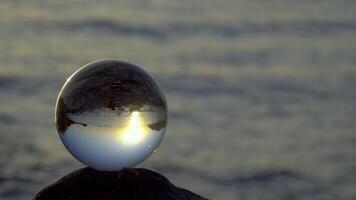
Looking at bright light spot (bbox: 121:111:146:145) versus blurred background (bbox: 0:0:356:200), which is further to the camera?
blurred background (bbox: 0:0:356:200)

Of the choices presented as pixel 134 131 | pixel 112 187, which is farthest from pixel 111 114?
pixel 112 187

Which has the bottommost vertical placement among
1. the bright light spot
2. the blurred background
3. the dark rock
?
the dark rock

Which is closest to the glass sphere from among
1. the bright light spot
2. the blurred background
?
the bright light spot

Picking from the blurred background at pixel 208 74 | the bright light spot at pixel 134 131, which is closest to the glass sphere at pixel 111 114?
the bright light spot at pixel 134 131

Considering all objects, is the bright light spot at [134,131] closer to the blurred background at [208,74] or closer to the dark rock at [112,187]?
the dark rock at [112,187]

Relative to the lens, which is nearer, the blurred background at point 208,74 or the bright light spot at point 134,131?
the bright light spot at point 134,131

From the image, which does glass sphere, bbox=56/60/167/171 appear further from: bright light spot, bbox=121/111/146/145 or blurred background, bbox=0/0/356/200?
blurred background, bbox=0/0/356/200

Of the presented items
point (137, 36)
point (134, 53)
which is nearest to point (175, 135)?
point (134, 53)

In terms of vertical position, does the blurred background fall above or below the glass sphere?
above
